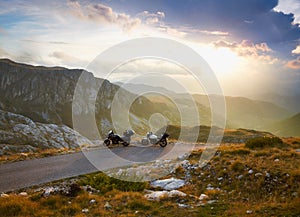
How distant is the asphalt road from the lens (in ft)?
49.0

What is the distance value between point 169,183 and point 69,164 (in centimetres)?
805

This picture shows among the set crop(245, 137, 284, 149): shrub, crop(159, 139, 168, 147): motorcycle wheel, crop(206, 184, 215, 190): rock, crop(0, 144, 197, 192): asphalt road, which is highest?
crop(245, 137, 284, 149): shrub

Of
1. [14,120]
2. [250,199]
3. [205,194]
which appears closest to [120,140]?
[205,194]

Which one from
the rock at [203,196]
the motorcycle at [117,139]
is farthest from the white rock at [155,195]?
the motorcycle at [117,139]

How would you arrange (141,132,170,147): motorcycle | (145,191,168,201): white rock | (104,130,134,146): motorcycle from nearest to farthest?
(145,191,168,201): white rock, (104,130,134,146): motorcycle, (141,132,170,147): motorcycle

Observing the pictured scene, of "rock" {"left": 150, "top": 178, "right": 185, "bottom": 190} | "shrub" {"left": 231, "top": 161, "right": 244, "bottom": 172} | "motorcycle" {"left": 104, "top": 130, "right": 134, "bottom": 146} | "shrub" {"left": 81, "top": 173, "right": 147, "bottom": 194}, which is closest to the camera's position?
"shrub" {"left": 81, "top": 173, "right": 147, "bottom": 194}

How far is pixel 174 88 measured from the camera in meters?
20.0

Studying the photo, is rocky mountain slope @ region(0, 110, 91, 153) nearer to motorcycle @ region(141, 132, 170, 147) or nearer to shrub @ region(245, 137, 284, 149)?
motorcycle @ region(141, 132, 170, 147)

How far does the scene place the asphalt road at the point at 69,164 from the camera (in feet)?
49.0

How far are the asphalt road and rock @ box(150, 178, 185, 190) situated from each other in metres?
4.45

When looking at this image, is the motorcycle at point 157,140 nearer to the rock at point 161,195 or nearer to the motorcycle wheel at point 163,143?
the motorcycle wheel at point 163,143

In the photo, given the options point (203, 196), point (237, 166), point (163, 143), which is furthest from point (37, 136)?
point (203, 196)

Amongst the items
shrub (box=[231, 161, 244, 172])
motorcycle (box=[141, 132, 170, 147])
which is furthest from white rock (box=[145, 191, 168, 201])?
motorcycle (box=[141, 132, 170, 147])

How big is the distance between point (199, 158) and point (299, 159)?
631 centimetres
